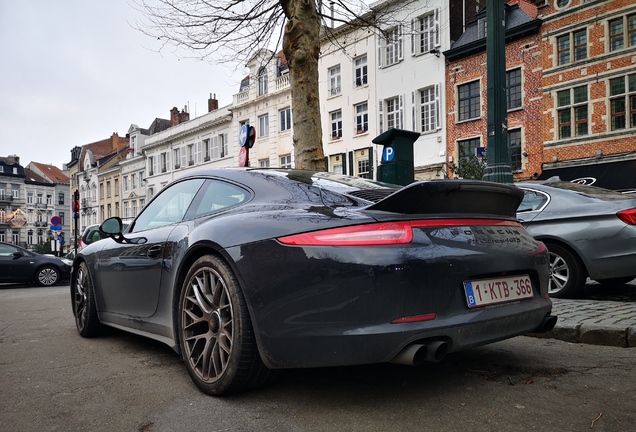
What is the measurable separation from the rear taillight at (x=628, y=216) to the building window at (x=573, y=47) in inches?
732

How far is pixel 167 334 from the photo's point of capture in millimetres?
3434

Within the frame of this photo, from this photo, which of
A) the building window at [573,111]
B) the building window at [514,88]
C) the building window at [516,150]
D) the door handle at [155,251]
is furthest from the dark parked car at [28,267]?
the building window at [573,111]

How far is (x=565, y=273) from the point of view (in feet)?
20.0

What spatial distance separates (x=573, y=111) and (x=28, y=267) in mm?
20110

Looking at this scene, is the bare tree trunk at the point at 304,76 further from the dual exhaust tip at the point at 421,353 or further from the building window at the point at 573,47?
the building window at the point at 573,47

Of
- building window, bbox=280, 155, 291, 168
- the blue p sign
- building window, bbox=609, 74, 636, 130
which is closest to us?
the blue p sign

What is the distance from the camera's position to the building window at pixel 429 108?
2552cm

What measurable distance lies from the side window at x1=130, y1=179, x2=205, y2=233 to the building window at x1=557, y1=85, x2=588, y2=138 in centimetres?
2096

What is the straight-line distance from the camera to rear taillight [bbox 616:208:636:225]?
5.52 meters

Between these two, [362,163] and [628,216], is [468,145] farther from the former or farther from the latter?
[628,216]

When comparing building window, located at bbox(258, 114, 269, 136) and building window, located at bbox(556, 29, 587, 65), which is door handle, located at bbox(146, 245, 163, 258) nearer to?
building window, located at bbox(556, 29, 587, 65)

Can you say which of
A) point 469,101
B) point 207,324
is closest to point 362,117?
point 469,101

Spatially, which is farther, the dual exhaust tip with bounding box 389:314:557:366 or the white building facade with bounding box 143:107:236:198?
the white building facade with bounding box 143:107:236:198

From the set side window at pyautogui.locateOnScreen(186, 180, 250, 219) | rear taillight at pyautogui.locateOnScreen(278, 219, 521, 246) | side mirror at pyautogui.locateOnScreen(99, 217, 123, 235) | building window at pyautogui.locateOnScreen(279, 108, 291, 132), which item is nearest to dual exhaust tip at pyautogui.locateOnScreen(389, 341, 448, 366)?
rear taillight at pyautogui.locateOnScreen(278, 219, 521, 246)
